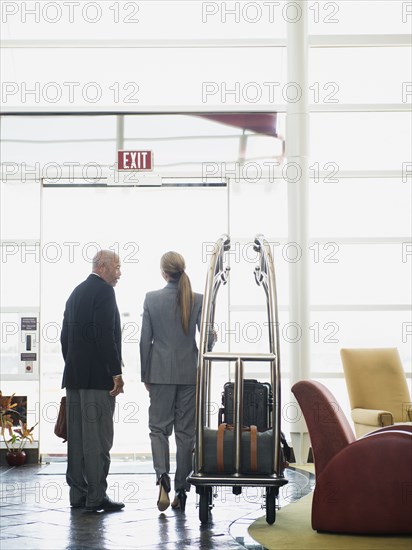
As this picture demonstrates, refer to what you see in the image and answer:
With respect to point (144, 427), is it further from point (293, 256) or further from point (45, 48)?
point (45, 48)

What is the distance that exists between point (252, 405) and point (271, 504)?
58cm

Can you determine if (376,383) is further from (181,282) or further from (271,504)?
(271,504)

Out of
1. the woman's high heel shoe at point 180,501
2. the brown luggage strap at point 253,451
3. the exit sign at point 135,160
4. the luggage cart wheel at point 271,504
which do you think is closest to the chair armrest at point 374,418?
the woman's high heel shoe at point 180,501

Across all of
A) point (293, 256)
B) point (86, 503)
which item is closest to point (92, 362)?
point (86, 503)

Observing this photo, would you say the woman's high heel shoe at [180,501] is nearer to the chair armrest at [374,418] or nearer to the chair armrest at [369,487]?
the chair armrest at [369,487]

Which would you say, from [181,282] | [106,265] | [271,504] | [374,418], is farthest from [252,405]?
[374,418]

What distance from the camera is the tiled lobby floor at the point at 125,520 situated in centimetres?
459


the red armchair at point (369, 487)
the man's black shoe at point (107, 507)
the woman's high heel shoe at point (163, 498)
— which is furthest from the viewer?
the man's black shoe at point (107, 507)

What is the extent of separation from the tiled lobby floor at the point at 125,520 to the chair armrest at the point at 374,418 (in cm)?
68

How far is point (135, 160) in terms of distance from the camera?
8.67m

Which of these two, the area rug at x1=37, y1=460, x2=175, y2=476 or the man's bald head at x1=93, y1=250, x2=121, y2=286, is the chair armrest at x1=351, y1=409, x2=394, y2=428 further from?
the man's bald head at x1=93, y1=250, x2=121, y2=286

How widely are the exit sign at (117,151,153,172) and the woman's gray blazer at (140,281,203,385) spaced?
9.81 feet

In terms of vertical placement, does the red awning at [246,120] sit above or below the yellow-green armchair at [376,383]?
above

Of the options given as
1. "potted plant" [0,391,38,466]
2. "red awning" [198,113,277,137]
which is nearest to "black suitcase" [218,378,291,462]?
"potted plant" [0,391,38,466]
